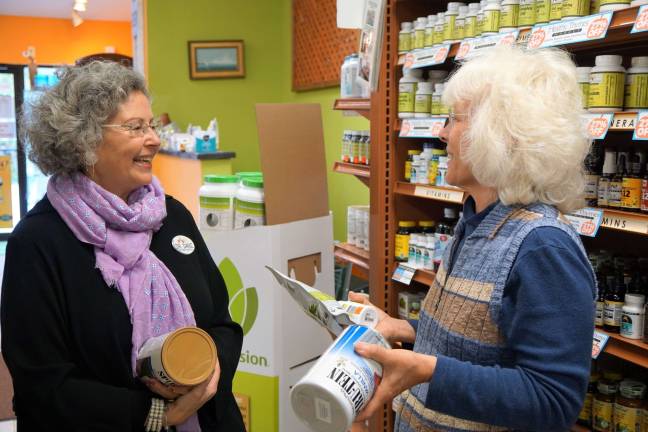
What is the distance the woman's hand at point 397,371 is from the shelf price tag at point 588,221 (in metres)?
0.91

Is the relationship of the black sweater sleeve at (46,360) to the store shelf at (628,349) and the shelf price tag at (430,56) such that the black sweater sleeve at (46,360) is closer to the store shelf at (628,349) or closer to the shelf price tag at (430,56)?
the store shelf at (628,349)

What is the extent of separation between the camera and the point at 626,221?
188 cm

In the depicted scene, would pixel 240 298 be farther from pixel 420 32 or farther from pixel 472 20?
pixel 472 20

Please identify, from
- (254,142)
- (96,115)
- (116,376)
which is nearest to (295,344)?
(116,376)

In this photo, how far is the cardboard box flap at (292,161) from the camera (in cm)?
280

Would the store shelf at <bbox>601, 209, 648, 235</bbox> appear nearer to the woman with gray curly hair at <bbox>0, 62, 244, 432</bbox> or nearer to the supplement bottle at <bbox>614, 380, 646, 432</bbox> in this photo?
the supplement bottle at <bbox>614, 380, 646, 432</bbox>

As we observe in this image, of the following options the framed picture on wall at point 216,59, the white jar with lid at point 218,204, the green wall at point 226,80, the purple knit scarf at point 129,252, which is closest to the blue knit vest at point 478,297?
the purple knit scarf at point 129,252

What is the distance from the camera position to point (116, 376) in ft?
5.58


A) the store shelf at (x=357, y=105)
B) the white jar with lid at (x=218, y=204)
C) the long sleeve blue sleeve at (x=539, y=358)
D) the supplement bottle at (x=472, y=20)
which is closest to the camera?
the long sleeve blue sleeve at (x=539, y=358)

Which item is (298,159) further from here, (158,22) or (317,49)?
(158,22)

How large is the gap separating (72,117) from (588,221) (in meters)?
1.49

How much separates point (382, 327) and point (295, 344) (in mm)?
1427

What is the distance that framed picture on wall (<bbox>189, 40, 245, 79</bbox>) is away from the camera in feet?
22.9

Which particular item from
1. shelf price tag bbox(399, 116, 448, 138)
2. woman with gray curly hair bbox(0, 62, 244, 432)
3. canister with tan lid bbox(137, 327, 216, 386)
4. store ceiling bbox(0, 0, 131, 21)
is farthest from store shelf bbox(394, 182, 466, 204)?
store ceiling bbox(0, 0, 131, 21)
